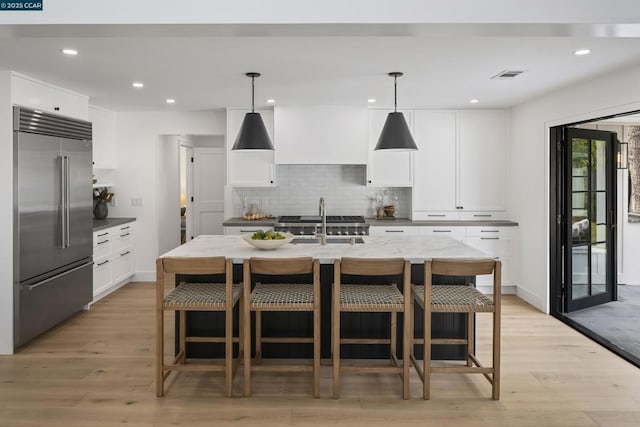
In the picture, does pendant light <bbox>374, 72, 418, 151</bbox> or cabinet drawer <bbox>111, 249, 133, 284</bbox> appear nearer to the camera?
pendant light <bbox>374, 72, 418, 151</bbox>

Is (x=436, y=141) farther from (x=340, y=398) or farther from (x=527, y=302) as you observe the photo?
(x=340, y=398)

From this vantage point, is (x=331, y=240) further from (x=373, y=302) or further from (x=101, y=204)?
(x=101, y=204)

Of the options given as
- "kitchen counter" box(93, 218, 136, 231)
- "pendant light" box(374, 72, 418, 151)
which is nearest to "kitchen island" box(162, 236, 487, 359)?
"pendant light" box(374, 72, 418, 151)

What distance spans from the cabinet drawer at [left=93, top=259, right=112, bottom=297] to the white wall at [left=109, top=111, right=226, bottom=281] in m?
0.88

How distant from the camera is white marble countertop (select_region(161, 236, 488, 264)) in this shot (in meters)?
3.55

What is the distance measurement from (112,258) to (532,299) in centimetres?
510

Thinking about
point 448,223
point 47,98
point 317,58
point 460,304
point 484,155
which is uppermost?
point 317,58

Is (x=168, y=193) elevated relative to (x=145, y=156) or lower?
lower

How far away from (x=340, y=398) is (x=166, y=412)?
111 cm

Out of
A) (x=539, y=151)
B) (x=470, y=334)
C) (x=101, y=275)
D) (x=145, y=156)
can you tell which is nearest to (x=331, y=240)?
(x=470, y=334)

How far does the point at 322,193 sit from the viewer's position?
6977 millimetres

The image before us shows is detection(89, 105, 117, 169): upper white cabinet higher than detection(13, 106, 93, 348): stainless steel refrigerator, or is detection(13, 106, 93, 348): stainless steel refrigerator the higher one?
detection(89, 105, 117, 169): upper white cabinet

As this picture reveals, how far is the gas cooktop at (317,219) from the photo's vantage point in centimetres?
631

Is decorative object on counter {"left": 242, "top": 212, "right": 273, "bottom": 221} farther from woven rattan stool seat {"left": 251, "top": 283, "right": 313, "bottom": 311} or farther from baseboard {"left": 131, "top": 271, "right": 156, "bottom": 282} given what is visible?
woven rattan stool seat {"left": 251, "top": 283, "right": 313, "bottom": 311}
